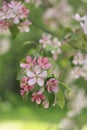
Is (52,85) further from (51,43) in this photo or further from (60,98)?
(51,43)

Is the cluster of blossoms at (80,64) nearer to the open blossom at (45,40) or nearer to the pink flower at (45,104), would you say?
the open blossom at (45,40)

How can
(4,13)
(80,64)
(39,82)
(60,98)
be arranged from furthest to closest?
(80,64) → (4,13) → (60,98) → (39,82)

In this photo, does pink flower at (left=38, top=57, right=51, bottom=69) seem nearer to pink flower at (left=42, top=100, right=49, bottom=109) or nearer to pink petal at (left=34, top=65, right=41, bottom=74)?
pink petal at (left=34, top=65, right=41, bottom=74)

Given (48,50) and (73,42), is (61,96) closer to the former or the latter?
(48,50)

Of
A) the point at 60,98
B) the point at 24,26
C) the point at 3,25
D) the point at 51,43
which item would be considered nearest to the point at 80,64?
the point at 51,43

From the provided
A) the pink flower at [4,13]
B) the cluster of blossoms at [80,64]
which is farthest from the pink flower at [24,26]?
the cluster of blossoms at [80,64]

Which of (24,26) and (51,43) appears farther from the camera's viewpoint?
(51,43)

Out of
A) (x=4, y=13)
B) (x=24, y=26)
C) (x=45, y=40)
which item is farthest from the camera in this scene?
(x=45, y=40)

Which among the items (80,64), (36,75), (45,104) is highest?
(80,64)
